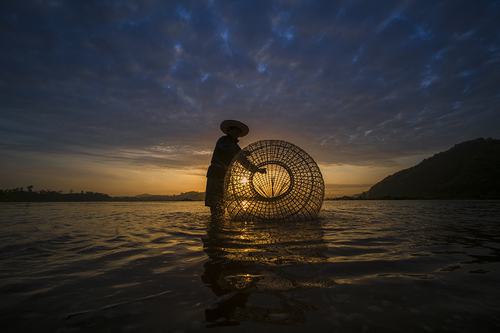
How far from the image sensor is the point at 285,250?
110 inches

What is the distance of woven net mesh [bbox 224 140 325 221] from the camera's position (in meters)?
5.61

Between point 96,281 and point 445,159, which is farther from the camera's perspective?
point 445,159

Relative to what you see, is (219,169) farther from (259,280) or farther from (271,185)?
(259,280)

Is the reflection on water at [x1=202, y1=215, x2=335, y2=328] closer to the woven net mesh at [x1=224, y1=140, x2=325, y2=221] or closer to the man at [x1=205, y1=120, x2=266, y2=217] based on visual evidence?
the woven net mesh at [x1=224, y1=140, x2=325, y2=221]

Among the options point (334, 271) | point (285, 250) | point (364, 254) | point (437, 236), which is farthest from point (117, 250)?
point (437, 236)

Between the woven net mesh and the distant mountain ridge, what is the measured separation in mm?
45872

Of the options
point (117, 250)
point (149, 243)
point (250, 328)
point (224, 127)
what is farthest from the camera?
point (224, 127)

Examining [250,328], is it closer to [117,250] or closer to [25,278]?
[25,278]

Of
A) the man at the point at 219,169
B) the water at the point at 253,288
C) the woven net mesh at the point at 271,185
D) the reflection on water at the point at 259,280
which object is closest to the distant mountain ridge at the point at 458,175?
the woven net mesh at the point at 271,185

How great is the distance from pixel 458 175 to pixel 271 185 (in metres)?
71.4

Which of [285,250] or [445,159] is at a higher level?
[445,159]

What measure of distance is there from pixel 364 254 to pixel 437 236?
2.09m

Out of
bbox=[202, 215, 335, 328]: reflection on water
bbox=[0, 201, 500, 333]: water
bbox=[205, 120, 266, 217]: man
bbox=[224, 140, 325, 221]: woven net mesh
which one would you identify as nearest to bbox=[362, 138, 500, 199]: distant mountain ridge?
bbox=[224, 140, 325, 221]: woven net mesh

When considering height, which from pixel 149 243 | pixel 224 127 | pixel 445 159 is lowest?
pixel 149 243
